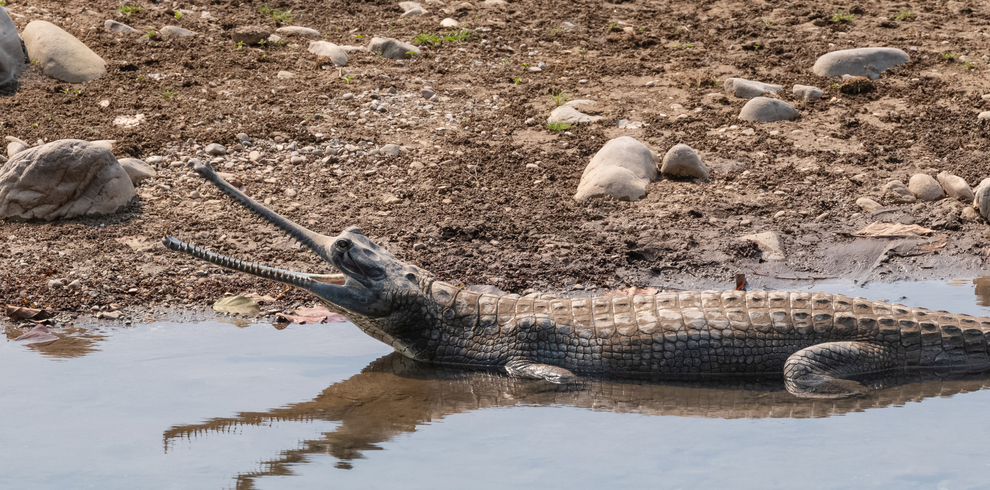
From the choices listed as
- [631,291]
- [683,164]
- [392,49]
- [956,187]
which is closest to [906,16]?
[956,187]

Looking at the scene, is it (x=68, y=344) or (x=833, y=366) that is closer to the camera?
(x=833, y=366)

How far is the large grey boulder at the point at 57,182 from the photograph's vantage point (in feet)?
21.0

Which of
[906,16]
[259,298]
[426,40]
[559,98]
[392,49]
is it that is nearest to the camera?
[259,298]

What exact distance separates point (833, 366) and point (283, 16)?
7.88 meters

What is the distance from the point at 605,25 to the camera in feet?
34.4

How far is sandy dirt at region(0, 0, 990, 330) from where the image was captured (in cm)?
617

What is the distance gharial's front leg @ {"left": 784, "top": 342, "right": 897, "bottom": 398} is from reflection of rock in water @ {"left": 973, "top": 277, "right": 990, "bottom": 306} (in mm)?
1328

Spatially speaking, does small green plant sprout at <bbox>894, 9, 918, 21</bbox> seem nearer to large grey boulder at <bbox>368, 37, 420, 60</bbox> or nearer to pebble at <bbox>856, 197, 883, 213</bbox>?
pebble at <bbox>856, 197, 883, 213</bbox>

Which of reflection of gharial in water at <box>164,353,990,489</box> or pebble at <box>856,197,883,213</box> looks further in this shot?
pebble at <box>856,197,883,213</box>

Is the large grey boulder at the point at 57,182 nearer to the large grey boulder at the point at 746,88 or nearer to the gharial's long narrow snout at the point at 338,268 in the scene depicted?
the gharial's long narrow snout at the point at 338,268

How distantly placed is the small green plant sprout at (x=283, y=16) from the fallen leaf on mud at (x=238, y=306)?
17.9 feet

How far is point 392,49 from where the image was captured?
31.1 ft

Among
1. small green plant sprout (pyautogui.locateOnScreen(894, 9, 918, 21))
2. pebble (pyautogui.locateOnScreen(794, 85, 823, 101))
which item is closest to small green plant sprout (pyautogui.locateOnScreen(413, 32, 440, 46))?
pebble (pyautogui.locateOnScreen(794, 85, 823, 101))

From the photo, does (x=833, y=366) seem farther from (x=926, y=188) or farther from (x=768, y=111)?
(x=768, y=111)
